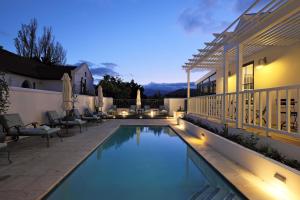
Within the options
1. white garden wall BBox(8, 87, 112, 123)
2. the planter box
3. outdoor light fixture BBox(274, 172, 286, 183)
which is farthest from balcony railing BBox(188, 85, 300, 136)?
white garden wall BBox(8, 87, 112, 123)

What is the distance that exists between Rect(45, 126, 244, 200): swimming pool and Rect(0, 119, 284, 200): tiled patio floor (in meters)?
0.17

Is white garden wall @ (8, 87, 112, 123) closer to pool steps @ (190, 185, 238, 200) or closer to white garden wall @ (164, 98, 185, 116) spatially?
pool steps @ (190, 185, 238, 200)

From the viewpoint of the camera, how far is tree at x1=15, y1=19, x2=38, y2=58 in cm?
3544

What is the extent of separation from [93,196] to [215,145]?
4267 millimetres

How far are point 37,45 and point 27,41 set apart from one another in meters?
1.46

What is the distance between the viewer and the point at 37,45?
1444 inches

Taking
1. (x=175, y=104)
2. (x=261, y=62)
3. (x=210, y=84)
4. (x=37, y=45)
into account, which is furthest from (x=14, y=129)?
A: (x=37, y=45)

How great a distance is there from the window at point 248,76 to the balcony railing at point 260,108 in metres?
1.87

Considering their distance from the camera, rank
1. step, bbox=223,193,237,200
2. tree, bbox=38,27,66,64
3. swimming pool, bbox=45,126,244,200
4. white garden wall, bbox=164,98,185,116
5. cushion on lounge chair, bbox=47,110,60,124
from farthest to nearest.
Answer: tree, bbox=38,27,66,64 < white garden wall, bbox=164,98,185,116 < cushion on lounge chair, bbox=47,110,60,124 < swimming pool, bbox=45,126,244,200 < step, bbox=223,193,237,200

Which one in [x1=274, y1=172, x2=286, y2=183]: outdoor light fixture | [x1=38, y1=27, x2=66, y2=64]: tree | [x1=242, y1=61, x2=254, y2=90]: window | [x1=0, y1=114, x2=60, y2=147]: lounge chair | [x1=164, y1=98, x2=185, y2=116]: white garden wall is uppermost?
[x1=38, y1=27, x2=66, y2=64]: tree

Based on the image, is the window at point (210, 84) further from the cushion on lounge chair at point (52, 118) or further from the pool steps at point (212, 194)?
the pool steps at point (212, 194)

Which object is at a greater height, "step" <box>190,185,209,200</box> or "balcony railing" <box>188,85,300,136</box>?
"balcony railing" <box>188,85,300,136</box>

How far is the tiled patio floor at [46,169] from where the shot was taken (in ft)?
12.3

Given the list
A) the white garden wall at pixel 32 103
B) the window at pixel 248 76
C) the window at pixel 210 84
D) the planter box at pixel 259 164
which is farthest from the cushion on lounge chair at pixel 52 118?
the window at pixel 210 84
